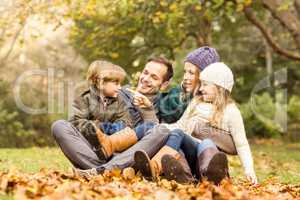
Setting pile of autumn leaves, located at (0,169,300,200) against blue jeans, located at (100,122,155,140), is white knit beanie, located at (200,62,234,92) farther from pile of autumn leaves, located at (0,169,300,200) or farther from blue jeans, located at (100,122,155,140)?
pile of autumn leaves, located at (0,169,300,200)

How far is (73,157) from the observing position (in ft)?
18.6

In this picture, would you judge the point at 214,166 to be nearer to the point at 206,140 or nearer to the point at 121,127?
the point at 206,140

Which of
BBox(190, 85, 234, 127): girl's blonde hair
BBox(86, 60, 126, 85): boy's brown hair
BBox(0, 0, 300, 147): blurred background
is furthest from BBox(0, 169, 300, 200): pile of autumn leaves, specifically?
BBox(0, 0, 300, 147): blurred background

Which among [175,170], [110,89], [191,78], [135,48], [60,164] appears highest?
[135,48]

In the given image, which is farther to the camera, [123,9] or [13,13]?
[13,13]

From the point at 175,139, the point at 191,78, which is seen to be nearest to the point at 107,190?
the point at 175,139

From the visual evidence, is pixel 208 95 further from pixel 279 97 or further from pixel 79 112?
pixel 279 97

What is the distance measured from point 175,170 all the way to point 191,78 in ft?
4.23

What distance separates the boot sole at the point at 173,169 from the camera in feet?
17.0

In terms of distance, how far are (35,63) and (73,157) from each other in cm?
1939

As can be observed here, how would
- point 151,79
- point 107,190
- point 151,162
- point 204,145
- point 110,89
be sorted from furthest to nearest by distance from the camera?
1. point 151,79
2. point 110,89
3. point 204,145
4. point 151,162
5. point 107,190

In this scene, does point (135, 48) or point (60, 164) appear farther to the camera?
point (135, 48)

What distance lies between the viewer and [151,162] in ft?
17.5

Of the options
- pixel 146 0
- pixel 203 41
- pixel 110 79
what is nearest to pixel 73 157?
pixel 110 79
